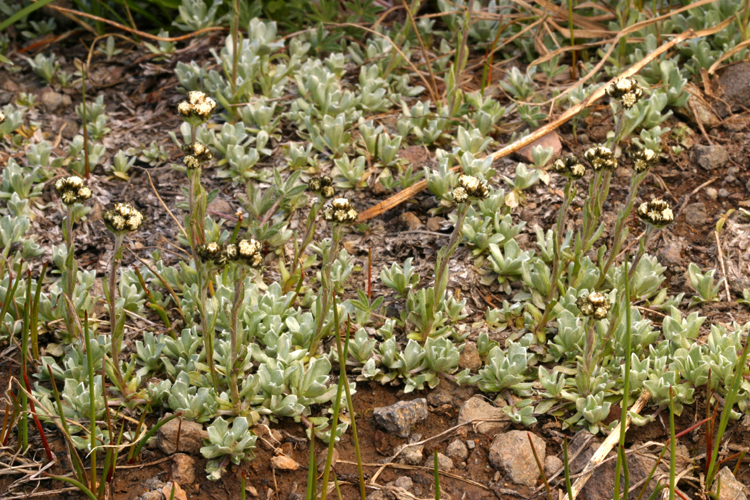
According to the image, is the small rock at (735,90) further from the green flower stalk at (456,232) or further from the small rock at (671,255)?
the green flower stalk at (456,232)

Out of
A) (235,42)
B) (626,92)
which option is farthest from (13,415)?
(626,92)

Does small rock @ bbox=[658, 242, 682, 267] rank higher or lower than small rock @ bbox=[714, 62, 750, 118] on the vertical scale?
lower

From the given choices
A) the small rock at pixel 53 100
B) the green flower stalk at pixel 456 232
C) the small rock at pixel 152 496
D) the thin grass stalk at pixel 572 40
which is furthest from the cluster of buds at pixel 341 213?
the small rock at pixel 53 100

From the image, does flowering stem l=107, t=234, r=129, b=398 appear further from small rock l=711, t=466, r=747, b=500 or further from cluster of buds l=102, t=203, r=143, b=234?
small rock l=711, t=466, r=747, b=500

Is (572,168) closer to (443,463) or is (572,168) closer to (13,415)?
(443,463)

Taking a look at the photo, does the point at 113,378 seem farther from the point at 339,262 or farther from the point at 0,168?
the point at 0,168

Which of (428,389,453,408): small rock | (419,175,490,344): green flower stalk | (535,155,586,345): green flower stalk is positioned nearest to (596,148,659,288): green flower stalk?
(535,155,586,345): green flower stalk
